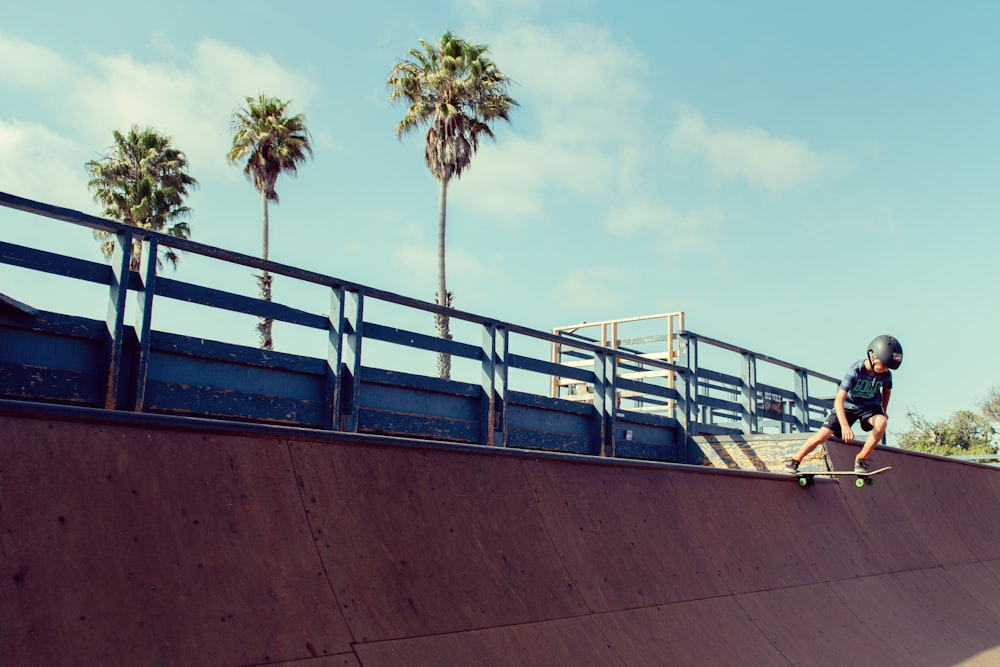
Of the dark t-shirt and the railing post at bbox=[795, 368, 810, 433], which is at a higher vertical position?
the railing post at bbox=[795, 368, 810, 433]

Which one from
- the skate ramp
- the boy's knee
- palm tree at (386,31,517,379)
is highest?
palm tree at (386,31,517,379)

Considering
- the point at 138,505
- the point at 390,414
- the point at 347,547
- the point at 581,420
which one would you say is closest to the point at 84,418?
the point at 138,505

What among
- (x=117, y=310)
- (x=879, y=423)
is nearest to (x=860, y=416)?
(x=879, y=423)

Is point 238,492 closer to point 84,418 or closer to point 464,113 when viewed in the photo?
point 84,418

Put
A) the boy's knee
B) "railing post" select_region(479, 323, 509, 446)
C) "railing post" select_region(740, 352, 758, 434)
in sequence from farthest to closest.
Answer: "railing post" select_region(740, 352, 758, 434) → the boy's knee → "railing post" select_region(479, 323, 509, 446)

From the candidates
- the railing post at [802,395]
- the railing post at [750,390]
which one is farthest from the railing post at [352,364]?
the railing post at [802,395]

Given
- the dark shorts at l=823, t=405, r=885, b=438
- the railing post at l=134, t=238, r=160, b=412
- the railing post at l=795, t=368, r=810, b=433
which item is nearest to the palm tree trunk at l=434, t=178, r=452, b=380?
the railing post at l=795, t=368, r=810, b=433

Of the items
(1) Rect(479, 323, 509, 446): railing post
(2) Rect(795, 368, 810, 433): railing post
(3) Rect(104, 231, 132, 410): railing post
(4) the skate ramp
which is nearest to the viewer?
(4) the skate ramp

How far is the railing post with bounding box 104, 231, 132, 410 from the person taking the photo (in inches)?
188

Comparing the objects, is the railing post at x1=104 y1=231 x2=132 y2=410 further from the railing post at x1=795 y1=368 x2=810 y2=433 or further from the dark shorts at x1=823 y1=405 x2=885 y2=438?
the railing post at x1=795 y1=368 x2=810 y2=433

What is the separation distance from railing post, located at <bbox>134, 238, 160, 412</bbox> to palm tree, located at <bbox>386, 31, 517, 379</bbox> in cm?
2312

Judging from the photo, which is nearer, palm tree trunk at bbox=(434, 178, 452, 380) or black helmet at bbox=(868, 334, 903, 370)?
black helmet at bbox=(868, 334, 903, 370)

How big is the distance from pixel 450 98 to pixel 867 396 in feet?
74.6

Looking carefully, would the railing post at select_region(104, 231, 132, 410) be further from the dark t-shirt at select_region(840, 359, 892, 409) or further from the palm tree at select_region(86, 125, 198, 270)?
the palm tree at select_region(86, 125, 198, 270)
